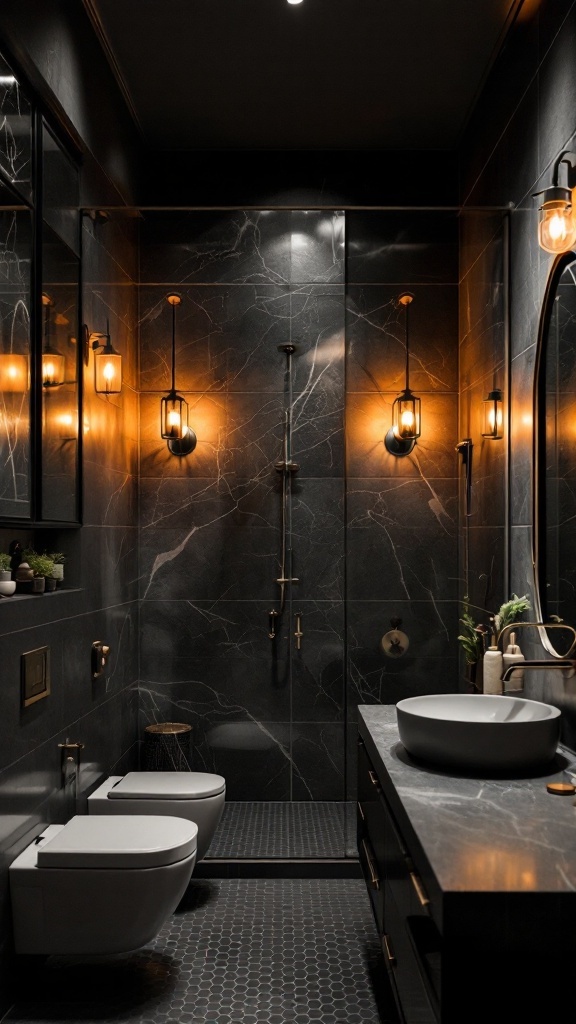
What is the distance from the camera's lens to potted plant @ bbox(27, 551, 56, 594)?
2.50 m

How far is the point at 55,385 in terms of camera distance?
2670mm

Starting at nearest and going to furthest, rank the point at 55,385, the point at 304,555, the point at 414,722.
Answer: the point at 414,722
the point at 55,385
the point at 304,555

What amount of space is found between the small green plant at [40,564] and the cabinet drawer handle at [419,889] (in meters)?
1.53

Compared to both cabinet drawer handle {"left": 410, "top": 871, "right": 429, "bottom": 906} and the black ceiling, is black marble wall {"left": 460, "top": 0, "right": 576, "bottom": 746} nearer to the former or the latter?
the black ceiling

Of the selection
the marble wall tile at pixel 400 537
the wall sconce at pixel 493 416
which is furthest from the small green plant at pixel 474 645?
the wall sconce at pixel 493 416

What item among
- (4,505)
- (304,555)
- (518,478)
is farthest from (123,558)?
(518,478)

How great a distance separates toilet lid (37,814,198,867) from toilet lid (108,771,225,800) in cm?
34

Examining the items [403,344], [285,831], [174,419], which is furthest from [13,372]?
[285,831]

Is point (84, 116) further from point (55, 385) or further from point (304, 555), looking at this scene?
point (304, 555)

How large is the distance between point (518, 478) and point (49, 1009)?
2151 millimetres

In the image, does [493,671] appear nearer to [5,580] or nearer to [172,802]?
[172,802]

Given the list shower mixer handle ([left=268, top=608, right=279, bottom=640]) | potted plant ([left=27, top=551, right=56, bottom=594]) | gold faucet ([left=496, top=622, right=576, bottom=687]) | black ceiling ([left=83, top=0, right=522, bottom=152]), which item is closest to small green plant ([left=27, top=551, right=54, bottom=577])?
potted plant ([left=27, top=551, right=56, bottom=594])

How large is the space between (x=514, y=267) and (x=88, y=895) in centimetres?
245

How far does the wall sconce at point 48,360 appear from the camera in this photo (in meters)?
2.58
